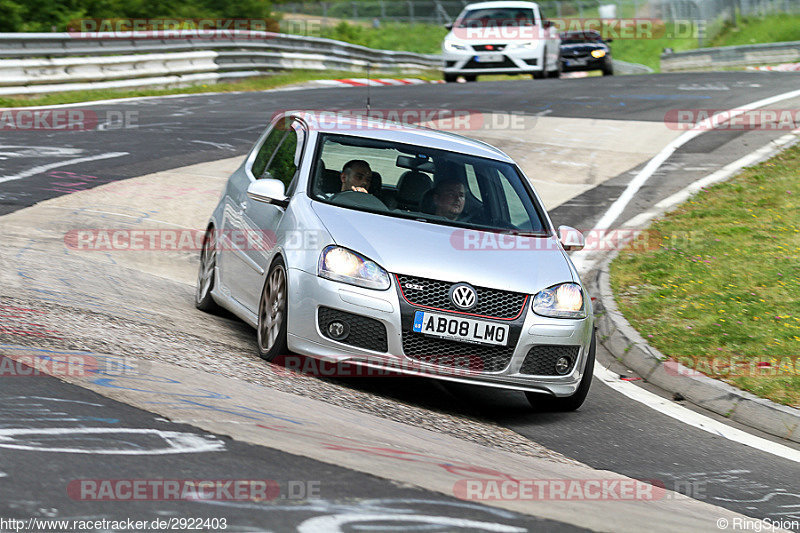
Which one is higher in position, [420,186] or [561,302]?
[420,186]

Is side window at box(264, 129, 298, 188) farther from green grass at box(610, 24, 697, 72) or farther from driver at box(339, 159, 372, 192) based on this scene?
green grass at box(610, 24, 697, 72)

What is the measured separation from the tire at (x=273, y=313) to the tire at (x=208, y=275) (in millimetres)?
1339

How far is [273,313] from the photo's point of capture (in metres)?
7.01

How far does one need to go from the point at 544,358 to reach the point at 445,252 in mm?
866

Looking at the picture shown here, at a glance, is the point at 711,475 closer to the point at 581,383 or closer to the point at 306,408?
the point at 581,383

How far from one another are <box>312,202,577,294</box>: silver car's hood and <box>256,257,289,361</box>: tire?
1.43 feet

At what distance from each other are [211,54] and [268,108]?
19.8 ft

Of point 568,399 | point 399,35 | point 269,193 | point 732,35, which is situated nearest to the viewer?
point 568,399

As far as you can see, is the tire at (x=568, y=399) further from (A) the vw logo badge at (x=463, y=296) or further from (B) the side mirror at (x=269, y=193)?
(B) the side mirror at (x=269, y=193)

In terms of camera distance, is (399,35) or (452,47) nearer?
(452,47)

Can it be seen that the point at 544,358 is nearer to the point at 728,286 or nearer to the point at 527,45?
the point at 728,286

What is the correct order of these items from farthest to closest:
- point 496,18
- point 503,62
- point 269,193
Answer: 1. point 496,18
2. point 503,62
3. point 269,193

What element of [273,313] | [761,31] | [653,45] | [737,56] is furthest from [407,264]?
Result: [653,45]

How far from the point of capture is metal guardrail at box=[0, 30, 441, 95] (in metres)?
20.5
